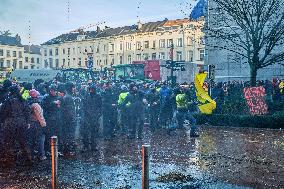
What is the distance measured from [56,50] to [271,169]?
301ft

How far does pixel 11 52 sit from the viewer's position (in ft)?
320

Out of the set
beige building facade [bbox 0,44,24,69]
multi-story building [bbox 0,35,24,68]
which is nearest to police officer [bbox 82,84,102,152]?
multi-story building [bbox 0,35,24,68]

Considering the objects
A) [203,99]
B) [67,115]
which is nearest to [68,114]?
[67,115]

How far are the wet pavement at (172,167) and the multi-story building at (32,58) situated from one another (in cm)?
9468

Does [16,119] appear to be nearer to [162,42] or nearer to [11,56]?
[162,42]

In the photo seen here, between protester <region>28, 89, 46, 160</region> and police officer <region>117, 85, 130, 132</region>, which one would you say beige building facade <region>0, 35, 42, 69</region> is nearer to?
police officer <region>117, 85, 130, 132</region>

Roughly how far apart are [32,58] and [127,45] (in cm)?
3620

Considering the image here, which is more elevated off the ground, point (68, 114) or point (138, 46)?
point (138, 46)

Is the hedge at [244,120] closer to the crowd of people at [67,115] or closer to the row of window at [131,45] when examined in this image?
the crowd of people at [67,115]

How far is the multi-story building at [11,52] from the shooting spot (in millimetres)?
95250

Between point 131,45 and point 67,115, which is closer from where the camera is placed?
point 67,115

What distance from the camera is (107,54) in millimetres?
84250

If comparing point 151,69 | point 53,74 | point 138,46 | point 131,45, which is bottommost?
point 53,74

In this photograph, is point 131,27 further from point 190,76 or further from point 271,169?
point 271,169
